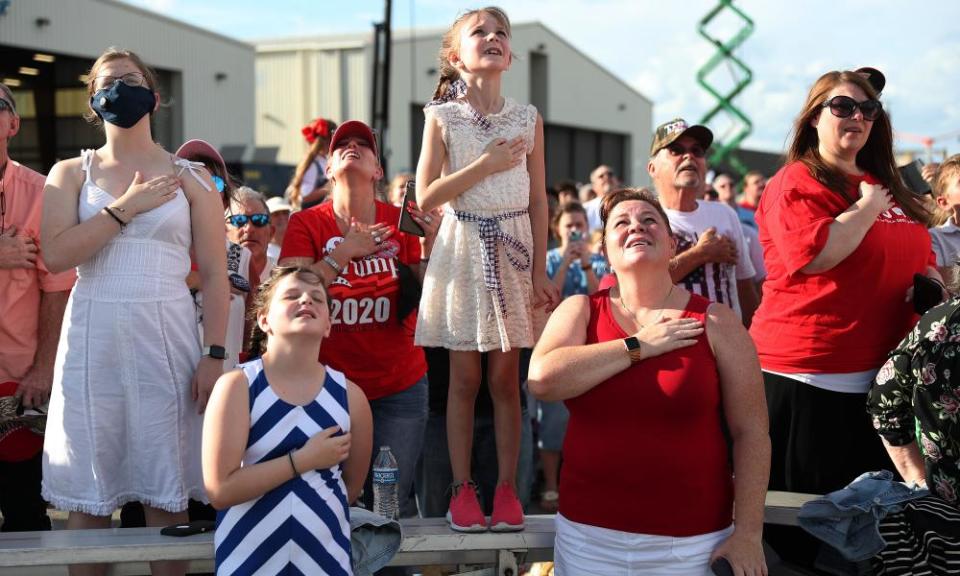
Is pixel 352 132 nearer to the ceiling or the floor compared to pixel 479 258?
nearer to the ceiling

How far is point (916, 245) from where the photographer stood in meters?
3.71

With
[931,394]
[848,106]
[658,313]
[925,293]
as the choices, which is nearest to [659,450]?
[658,313]

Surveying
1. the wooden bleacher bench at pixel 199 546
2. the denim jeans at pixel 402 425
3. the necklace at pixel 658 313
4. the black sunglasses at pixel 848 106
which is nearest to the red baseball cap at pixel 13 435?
the wooden bleacher bench at pixel 199 546

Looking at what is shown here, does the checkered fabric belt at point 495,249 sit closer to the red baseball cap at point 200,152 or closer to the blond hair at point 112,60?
the blond hair at point 112,60

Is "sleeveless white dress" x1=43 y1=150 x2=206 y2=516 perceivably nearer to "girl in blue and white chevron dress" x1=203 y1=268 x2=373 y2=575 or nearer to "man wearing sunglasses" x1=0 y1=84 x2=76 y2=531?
"girl in blue and white chevron dress" x1=203 y1=268 x2=373 y2=575

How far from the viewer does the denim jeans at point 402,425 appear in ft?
13.3

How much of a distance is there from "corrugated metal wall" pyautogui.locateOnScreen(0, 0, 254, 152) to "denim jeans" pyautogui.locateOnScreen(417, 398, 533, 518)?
1737 centimetres

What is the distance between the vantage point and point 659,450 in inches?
115

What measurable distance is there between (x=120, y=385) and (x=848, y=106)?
A: 2.67 meters

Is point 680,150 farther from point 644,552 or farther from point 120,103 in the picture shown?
point 120,103

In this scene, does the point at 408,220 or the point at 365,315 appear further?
the point at 365,315

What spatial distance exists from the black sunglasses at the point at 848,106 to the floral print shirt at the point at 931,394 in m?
0.80

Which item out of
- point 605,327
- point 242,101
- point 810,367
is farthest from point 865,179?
point 242,101

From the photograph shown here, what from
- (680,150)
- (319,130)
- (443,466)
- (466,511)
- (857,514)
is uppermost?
(319,130)
